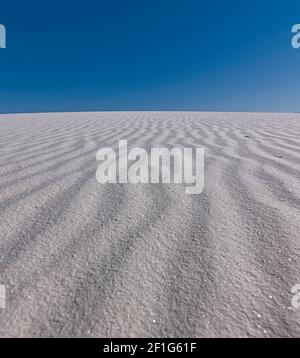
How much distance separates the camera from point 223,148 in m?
2.98

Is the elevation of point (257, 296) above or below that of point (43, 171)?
below

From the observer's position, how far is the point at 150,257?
1037 millimetres

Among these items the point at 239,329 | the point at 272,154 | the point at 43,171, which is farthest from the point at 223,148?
the point at 239,329

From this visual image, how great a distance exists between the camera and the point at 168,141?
3.57 m

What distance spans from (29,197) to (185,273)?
3.61 feet

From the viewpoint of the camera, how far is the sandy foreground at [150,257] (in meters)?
0.76

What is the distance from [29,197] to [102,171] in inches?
25.7

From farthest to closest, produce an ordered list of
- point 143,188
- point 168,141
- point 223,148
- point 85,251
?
point 168,141
point 223,148
point 143,188
point 85,251

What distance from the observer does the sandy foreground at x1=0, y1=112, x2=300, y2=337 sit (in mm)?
756
